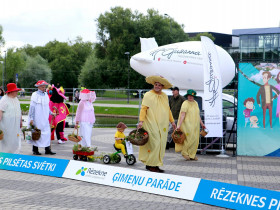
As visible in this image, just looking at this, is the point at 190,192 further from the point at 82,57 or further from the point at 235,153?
the point at 82,57

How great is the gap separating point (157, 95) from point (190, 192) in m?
3.08

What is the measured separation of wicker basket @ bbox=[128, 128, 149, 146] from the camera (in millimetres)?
9047

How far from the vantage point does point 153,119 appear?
9.38 m

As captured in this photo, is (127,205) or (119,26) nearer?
(127,205)

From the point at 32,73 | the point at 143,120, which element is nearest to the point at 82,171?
the point at 143,120

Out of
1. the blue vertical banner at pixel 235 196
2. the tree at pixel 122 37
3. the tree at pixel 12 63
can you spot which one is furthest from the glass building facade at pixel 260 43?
the blue vertical banner at pixel 235 196

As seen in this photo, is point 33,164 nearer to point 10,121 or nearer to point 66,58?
point 10,121

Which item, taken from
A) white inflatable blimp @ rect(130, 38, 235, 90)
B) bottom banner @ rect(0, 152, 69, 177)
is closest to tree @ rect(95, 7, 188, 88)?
white inflatable blimp @ rect(130, 38, 235, 90)

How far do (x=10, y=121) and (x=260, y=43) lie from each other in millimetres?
65418

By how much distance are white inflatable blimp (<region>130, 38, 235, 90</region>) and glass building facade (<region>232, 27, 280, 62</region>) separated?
5422cm

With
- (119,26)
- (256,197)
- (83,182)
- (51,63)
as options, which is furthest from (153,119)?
(51,63)

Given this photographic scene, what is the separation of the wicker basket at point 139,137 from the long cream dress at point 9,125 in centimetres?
316

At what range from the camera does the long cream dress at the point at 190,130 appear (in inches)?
465

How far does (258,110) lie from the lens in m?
12.5
